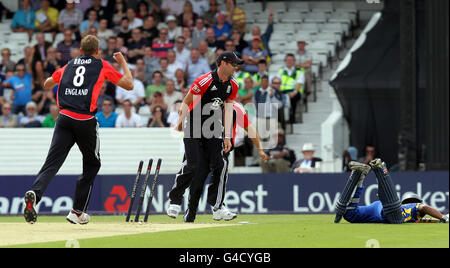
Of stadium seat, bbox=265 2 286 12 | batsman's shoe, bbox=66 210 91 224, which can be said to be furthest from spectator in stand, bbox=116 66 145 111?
batsman's shoe, bbox=66 210 91 224

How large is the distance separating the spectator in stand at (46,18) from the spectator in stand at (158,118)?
5889mm

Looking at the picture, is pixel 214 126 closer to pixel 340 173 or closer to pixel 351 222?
pixel 351 222

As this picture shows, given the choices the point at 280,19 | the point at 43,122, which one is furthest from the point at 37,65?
the point at 280,19

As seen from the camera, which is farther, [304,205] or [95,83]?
[304,205]

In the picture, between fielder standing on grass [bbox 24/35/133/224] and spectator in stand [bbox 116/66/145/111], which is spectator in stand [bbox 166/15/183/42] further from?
fielder standing on grass [bbox 24/35/133/224]

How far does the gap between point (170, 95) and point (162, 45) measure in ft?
7.81

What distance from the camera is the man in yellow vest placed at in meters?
24.2

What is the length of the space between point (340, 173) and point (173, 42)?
676cm

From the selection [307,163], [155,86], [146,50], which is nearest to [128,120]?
[155,86]

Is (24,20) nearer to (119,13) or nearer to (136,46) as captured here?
(119,13)

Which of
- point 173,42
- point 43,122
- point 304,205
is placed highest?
point 173,42

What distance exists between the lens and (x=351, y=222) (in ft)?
46.7

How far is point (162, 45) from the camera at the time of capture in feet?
84.6

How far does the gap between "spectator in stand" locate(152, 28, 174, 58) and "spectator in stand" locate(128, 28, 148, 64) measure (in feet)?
1.07
